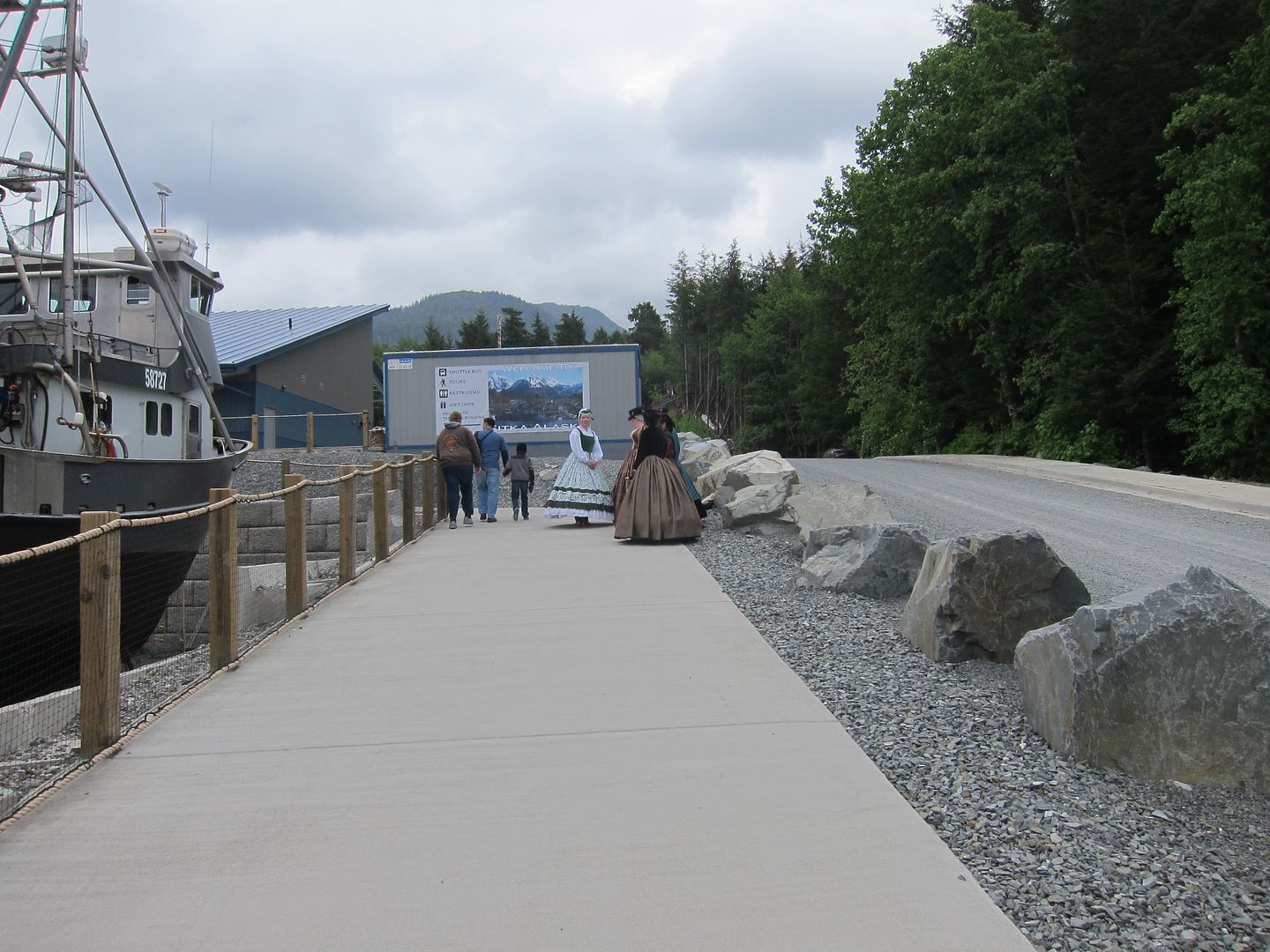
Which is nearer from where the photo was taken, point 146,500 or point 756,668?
point 756,668

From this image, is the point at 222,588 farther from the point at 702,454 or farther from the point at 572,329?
the point at 572,329

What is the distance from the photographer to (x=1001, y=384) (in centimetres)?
3878

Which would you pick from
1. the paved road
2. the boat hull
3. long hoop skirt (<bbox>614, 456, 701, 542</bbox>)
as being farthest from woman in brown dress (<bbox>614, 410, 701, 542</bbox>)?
the boat hull

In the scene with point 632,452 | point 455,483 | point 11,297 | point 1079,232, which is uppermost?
point 1079,232

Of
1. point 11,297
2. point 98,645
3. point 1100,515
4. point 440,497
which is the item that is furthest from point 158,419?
point 1100,515

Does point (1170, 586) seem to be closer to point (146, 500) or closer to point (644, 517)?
point (644, 517)

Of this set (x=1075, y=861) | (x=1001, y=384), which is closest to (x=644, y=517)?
(x=1075, y=861)

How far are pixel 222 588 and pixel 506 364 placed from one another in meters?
22.6

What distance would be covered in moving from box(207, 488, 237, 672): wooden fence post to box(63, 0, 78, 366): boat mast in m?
7.14

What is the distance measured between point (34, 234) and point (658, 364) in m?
104

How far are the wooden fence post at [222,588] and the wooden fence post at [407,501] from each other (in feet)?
22.7

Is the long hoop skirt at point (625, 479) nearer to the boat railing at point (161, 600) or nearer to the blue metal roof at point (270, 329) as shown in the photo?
the boat railing at point (161, 600)

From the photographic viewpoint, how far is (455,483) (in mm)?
16578

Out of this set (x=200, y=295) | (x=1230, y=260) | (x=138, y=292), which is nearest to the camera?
(x=138, y=292)
